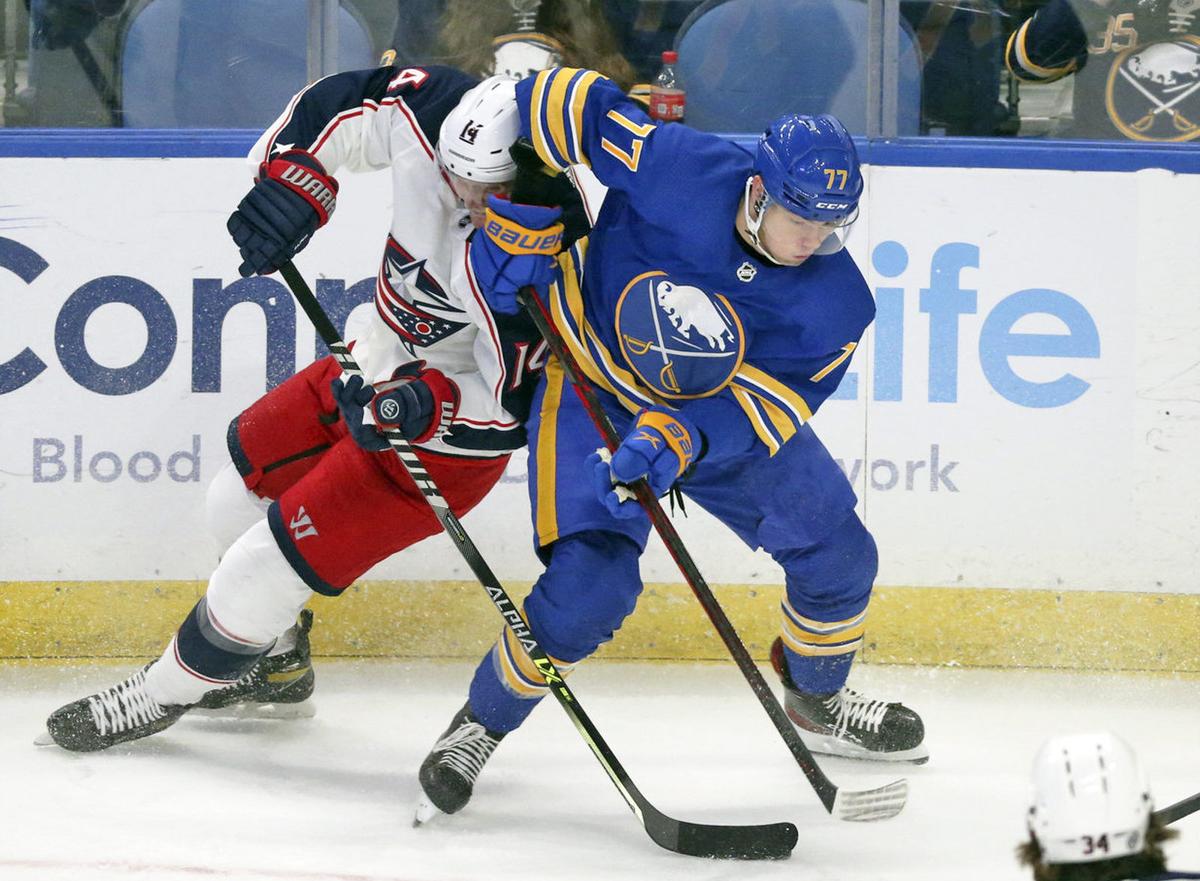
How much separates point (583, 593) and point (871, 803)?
0.57 metres

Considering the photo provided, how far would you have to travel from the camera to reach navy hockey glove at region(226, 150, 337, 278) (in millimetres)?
2354

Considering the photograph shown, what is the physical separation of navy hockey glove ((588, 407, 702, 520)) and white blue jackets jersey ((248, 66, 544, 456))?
0.37 meters

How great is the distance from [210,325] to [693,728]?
51.9 inches

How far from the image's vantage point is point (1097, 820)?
111cm

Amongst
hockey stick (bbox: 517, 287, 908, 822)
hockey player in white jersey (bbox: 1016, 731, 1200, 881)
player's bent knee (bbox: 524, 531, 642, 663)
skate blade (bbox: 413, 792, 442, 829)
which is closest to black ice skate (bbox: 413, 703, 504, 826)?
skate blade (bbox: 413, 792, 442, 829)

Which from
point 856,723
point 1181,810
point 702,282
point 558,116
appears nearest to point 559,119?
point 558,116

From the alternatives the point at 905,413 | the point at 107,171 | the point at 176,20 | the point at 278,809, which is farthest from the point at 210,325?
the point at 905,413

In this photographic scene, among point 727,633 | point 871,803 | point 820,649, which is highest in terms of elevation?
point 727,633

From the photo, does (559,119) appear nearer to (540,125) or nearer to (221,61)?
(540,125)

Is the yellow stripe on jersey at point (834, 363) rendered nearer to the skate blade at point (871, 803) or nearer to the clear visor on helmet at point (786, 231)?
the clear visor on helmet at point (786, 231)

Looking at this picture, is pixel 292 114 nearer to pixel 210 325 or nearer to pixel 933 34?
pixel 210 325

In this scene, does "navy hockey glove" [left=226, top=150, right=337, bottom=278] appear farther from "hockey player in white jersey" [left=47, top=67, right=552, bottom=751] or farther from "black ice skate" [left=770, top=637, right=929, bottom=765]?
"black ice skate" [left=770, top=637, right=929, bottom=765]

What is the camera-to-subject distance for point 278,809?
2.42 m

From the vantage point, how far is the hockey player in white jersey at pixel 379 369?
2375mm
